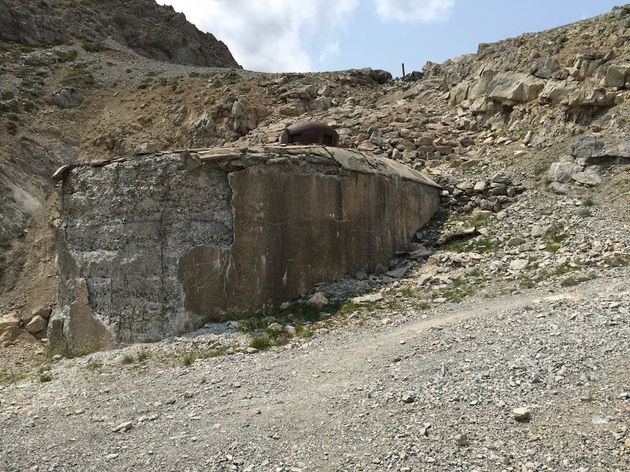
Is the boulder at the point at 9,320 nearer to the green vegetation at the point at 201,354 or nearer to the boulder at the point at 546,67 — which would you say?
the green vegetation at the point at 201,354

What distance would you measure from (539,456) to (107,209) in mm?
8514

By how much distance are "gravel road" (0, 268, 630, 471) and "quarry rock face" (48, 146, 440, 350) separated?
1376 millimetres

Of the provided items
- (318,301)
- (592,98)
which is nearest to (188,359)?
(318,301)

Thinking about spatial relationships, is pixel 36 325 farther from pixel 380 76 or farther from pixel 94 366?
pixel 380 76

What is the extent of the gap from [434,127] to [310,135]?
6151 millimetres

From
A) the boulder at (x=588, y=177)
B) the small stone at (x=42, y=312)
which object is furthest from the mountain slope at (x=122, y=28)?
the boulder at (x=588, y=177)

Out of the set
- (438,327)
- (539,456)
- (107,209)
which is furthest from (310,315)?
(539,456)

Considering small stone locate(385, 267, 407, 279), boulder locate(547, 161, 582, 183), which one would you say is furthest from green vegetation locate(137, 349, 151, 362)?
boulder locate(547, 161, 582, 183)

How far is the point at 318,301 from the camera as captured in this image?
10.5 meters

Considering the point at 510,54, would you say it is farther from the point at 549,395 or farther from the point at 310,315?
the point at 549,395

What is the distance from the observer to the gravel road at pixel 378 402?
540cm

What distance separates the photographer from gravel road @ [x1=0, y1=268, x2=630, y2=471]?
17.7ft

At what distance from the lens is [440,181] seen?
577 inches

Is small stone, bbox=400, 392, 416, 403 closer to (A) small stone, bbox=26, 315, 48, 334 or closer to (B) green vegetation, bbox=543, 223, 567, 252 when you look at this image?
(B) green vegetation, bbox=543, 223, 567, 252
